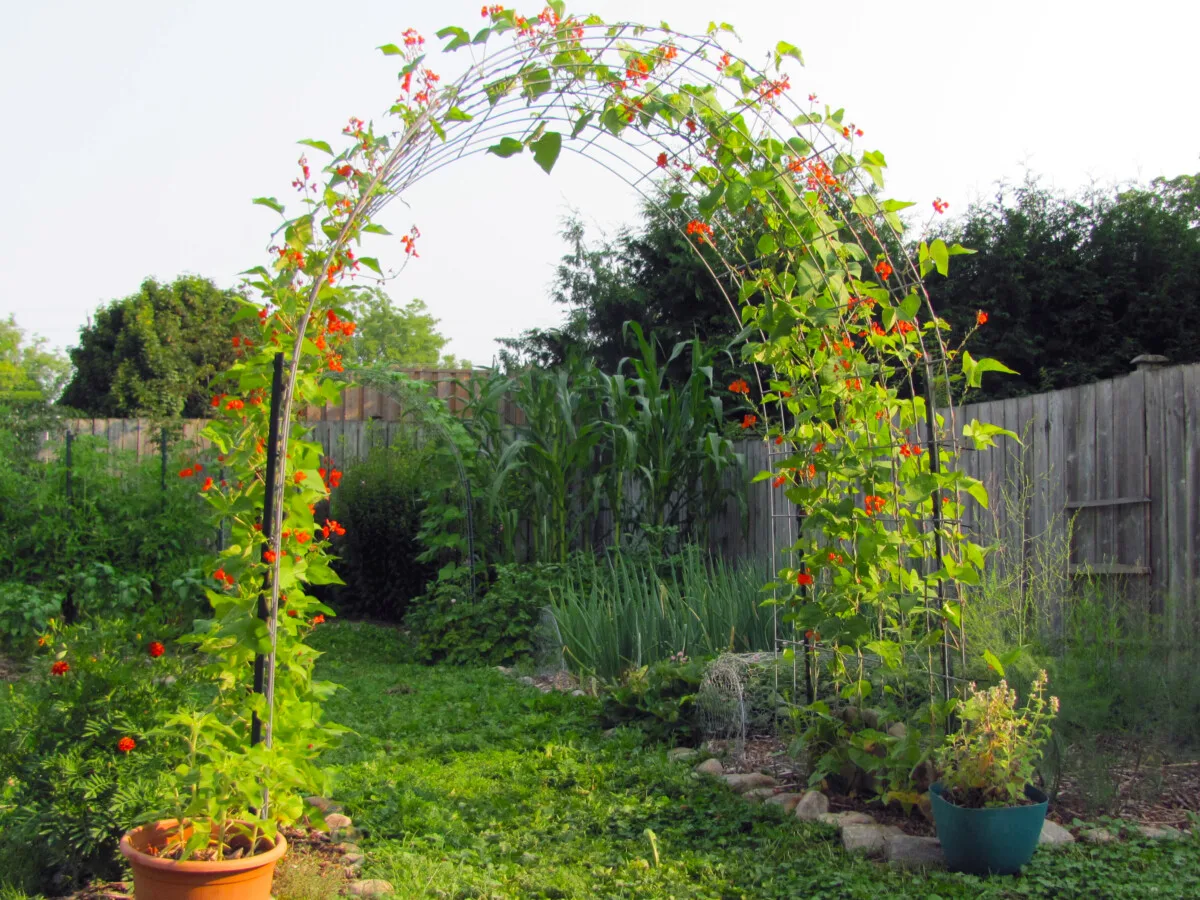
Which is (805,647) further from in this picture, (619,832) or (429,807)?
(429,807)

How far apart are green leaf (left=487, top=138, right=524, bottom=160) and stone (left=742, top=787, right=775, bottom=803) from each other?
2.19 meters

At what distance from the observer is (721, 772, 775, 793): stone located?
10.8 feet

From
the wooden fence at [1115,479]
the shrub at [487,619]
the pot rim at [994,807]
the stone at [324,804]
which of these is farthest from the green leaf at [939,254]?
the shrub at [487,619]

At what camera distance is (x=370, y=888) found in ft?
8.06

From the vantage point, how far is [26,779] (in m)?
2.42

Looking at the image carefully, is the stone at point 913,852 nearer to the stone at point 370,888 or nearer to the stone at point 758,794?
the stone at point 758,794

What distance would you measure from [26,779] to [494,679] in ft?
10.2

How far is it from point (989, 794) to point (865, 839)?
1.22ft

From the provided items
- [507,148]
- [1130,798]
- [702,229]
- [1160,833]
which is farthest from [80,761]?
[1130,798]

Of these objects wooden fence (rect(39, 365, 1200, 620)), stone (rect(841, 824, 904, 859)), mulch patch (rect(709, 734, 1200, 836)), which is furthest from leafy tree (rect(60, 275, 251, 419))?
stone (rect(841, 824, 904, 859))

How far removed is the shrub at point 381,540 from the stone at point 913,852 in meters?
5.72

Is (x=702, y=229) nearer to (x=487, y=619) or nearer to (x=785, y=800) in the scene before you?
(x=785, y=800)

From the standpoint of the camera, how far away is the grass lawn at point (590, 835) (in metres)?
2.46

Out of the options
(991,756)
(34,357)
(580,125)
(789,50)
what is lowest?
(991,756)
